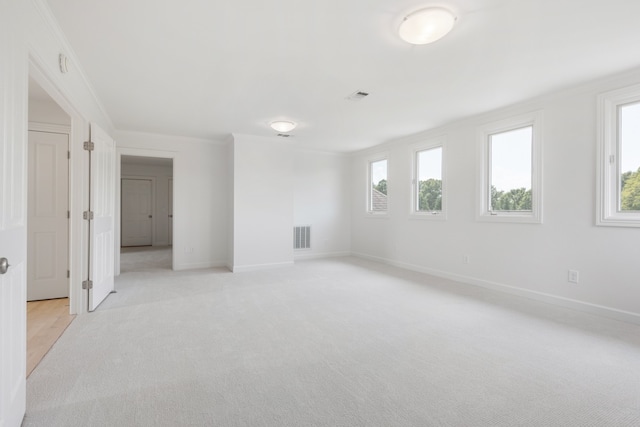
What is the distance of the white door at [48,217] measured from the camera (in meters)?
3.54

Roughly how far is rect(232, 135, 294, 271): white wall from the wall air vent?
723 mm

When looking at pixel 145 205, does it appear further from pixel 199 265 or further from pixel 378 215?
pixel 378 215

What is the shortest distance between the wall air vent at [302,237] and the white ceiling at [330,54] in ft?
9.78

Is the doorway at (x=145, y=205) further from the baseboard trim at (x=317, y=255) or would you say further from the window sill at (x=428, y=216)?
the window sill at (x=428, y=216)

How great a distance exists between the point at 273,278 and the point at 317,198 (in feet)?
8.32

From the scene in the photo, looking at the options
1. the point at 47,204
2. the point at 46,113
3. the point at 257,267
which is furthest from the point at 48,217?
the point at 257,267

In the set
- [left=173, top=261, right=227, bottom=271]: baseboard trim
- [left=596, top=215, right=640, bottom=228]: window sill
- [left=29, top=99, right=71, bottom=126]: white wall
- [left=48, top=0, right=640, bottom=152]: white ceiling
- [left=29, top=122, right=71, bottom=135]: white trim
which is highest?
[left=48, top=0, right=640, bottom=152]: white ceiling

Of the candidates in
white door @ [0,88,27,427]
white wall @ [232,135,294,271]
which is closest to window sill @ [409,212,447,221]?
white wall @ [232,135,294,271]

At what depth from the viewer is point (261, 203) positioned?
214 inches

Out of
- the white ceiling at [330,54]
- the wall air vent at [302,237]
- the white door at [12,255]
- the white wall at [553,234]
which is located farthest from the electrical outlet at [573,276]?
the white door at [12,255]

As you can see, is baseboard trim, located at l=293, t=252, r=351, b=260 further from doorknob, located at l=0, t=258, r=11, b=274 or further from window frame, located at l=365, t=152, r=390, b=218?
doorknob, located at l=0, t=258, r=11, b=274

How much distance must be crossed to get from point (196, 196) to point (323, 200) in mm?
2704

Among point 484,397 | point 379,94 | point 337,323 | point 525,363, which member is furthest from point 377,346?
point 379,94

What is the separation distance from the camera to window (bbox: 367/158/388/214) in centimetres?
632
